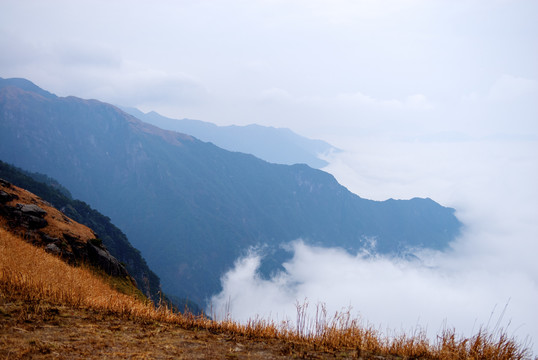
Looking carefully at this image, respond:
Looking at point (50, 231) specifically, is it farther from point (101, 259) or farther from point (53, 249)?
point (101, 259)

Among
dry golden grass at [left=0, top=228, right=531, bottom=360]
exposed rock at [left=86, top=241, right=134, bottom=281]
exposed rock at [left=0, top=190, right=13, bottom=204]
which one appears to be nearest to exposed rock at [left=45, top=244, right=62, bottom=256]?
exposed rock at [left=86, top=241, right=134, bottom=281]

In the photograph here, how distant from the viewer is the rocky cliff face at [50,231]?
69.2ft

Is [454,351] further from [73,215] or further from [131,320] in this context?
[73,215]

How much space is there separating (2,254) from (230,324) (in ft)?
34.1

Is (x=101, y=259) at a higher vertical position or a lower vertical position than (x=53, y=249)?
lower

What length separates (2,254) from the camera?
11781 millimetres

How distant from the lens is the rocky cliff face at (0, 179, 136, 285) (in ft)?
69.2

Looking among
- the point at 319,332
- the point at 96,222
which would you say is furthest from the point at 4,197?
the point at 96,222

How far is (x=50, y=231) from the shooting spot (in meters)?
23.0

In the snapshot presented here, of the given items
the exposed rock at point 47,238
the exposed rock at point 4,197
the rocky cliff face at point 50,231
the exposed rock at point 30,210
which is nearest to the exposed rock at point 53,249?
the rocky cliff face at point 50,231

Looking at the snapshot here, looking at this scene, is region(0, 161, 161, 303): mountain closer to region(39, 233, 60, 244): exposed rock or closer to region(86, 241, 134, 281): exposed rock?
region(86, 241, 134, 281): exposed rock

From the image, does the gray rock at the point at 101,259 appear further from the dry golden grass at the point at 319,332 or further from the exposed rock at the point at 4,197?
the dry golden grass at the point at 319,332

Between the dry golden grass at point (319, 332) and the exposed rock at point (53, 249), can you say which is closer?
the dry golden grass at point (319, 332)

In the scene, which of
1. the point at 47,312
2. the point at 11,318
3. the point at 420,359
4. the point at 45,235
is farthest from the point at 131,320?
the point at 45,235
